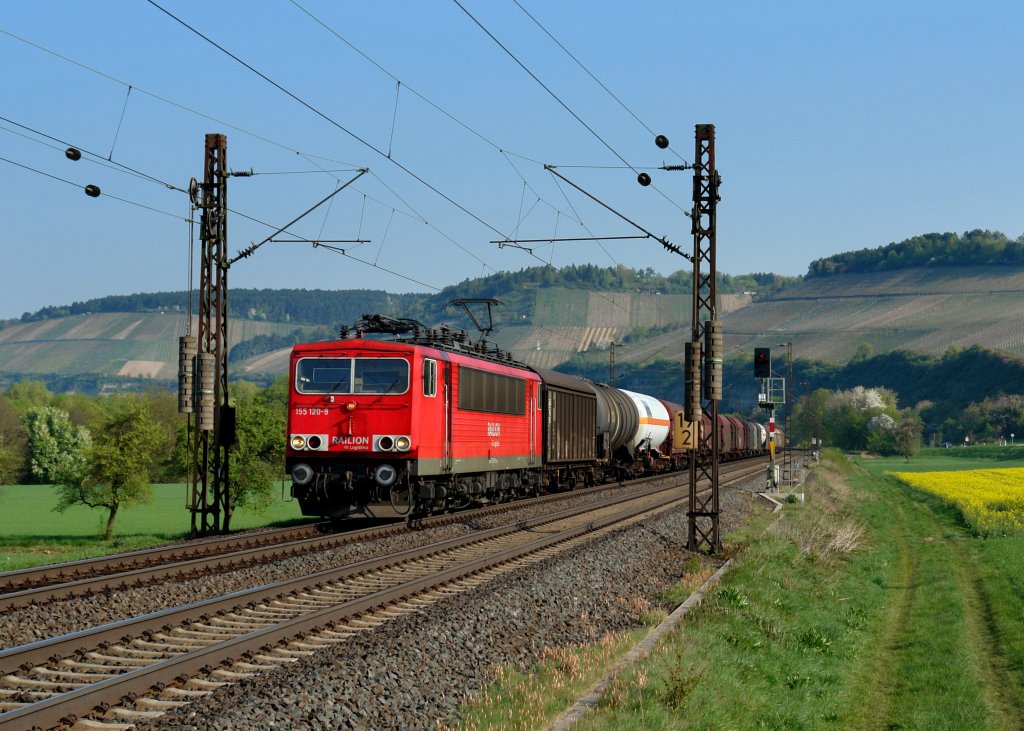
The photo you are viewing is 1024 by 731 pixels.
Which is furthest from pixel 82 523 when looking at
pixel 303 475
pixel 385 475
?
pixel 385 475

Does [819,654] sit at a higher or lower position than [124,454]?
lower

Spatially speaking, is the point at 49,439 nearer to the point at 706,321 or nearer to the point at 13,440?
the point at 13,440

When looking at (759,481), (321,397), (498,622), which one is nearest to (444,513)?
(321,397)

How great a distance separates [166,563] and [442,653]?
8140 mm

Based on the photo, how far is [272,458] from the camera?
44.9 metres

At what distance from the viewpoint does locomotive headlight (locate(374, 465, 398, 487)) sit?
24.5m

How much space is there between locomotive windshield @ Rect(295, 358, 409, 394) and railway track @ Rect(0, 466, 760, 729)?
5389 mm

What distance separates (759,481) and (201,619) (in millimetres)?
41912

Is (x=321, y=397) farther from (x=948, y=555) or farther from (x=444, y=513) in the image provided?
(x=948, y=555)

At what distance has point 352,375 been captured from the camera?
83.0ft

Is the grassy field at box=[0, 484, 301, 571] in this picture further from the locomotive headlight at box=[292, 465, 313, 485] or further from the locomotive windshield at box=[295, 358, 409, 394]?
the locomotive windshield at box=[295, 358, 409, 394]

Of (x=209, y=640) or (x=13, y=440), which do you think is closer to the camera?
(x=209, y=640)

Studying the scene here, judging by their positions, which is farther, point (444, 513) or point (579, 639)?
point (444, 513)

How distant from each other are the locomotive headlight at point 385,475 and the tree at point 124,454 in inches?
845
